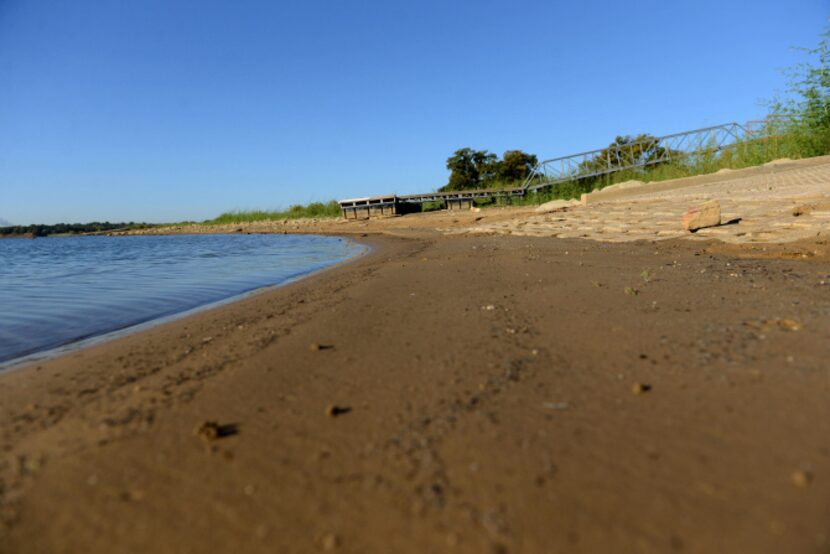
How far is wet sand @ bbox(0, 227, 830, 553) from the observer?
1.13 metres

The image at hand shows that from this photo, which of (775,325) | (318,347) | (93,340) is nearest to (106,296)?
(93,340)

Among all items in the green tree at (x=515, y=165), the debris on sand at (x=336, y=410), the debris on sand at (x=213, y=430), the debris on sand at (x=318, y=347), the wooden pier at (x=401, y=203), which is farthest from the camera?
the green tree at (x=515, y=165)

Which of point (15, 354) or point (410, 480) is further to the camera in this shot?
point (15, 354)

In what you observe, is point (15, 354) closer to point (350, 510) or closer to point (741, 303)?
point (350, 510)

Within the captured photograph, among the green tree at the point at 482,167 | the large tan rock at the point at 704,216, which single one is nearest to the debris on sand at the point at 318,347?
the large tan rock at the point at 704,216

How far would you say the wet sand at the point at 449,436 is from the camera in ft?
3.70

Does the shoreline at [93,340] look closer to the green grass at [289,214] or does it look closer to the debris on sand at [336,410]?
the debris on sand at [336,410]

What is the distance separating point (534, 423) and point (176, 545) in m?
1.09

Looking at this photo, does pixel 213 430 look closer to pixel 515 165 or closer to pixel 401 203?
pixel 401 203

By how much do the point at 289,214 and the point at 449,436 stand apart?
3579cm

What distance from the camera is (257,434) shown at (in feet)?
5.45

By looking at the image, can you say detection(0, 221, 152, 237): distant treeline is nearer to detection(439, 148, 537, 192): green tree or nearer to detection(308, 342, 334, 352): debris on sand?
detection(439, 148, 537, 192): green tree

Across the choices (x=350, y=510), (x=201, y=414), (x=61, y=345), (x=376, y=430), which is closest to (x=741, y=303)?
(x=376, y=430)

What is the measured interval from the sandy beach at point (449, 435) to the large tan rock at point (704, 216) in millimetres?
3860
